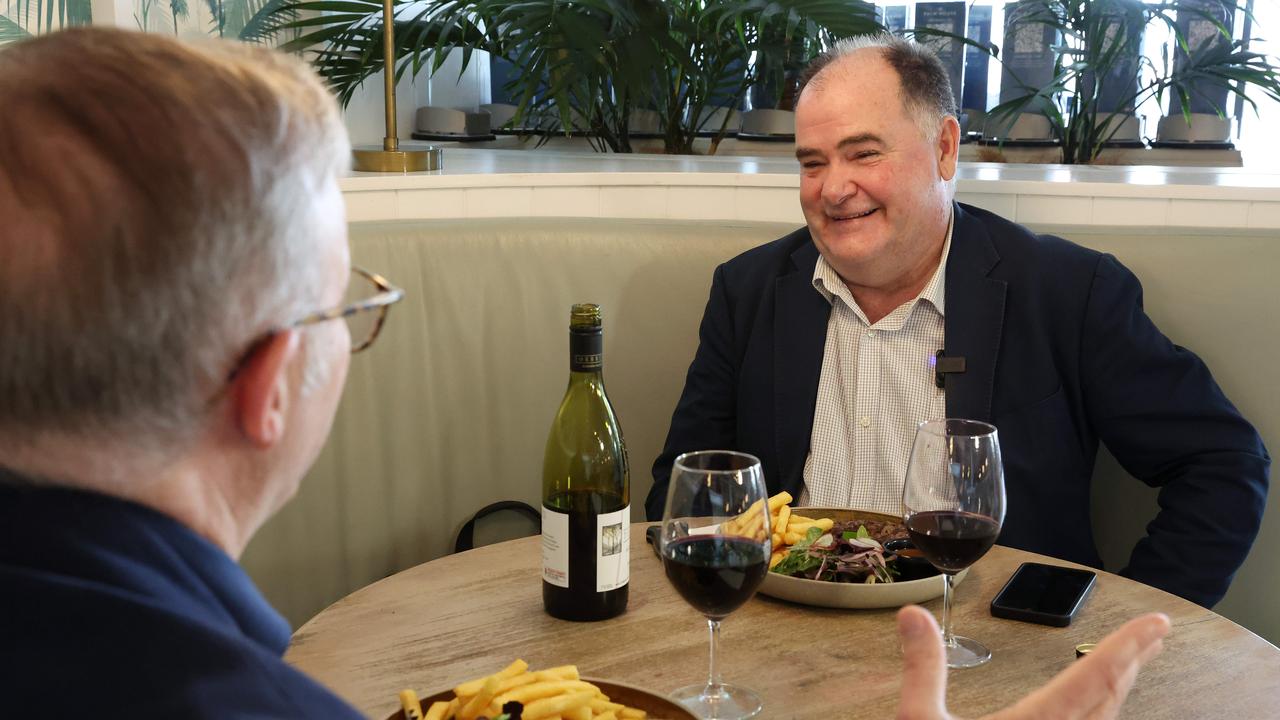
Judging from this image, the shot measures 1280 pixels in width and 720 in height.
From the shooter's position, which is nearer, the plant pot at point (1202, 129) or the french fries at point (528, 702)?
the french fries at point (528, 702)

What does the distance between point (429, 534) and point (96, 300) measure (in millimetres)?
1687

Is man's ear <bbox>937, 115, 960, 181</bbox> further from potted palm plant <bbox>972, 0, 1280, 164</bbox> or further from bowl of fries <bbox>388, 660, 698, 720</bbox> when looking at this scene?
potted palm plant <bbox>972, 0, 1280, 164</bbox>

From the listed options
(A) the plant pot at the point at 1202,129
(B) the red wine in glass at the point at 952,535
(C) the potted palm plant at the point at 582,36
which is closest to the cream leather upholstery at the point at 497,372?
(C) the potted palm plant at the point at 582,36

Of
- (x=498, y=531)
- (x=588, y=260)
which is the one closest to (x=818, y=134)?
(x=588, y=260)

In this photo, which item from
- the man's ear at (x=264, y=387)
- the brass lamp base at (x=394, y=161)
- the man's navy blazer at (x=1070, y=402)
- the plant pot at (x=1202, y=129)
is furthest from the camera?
the plant pot at (x=1202, y=129)

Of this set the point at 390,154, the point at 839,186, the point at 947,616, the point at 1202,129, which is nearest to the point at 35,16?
the point at 390,154

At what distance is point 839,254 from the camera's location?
76.0 inches

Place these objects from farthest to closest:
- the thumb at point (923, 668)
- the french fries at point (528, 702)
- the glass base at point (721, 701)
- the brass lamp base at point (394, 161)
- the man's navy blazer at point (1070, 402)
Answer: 1. the brass lamp base at point (394, 161)
2. the man's navy blazer at point (1070, 402)
3. the glass base at point (721, 701)
4. the french fries at point (528, 702)
5. the thumb at point (923, 668)

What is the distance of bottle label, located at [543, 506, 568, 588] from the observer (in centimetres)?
120

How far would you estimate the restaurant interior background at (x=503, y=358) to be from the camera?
1991 millimetres

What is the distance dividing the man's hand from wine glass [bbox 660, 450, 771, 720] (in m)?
0.25

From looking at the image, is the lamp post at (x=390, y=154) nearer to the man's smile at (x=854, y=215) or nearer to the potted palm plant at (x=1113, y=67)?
the man's smile at (x=854, y=215)

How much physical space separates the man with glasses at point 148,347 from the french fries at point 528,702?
0.25 m

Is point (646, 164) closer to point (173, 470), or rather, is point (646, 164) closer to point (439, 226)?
point (439, 226)
